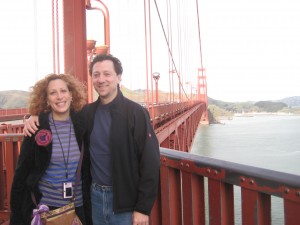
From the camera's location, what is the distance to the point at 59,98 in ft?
5.69

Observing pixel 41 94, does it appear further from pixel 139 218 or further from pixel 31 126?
pixel 139 218

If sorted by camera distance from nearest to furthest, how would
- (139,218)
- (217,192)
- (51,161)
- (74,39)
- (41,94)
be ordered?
(217,192) → (139,218) → (51,161) → (41,94) → (74,39)

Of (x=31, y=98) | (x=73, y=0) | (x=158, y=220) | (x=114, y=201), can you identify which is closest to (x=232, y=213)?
(x=114, y=201)

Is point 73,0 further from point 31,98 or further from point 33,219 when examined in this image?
point 33,219

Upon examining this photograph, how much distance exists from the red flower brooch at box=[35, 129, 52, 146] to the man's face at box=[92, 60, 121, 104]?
0.30 meters

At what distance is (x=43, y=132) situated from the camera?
5.45ft

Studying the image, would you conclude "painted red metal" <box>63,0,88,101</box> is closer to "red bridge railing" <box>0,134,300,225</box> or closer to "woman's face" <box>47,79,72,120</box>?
"woman's face" <box>47,79,72,120</box>

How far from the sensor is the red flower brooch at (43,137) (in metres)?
1.64

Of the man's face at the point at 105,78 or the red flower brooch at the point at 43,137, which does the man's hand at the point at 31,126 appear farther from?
the man's face at the point at 105,78

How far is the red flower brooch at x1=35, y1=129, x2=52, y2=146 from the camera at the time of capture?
1.64 m

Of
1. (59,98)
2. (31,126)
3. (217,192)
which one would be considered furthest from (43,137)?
(217,192)

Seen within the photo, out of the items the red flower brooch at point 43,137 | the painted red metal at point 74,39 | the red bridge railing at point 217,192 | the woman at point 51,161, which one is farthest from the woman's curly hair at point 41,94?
the painted red metal at point 74,39

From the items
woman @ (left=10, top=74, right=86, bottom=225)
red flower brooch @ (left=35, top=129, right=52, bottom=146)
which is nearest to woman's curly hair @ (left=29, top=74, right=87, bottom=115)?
woman @ (left=10, top=74, right=86, bottom=225)

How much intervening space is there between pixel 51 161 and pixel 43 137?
0.11 m
